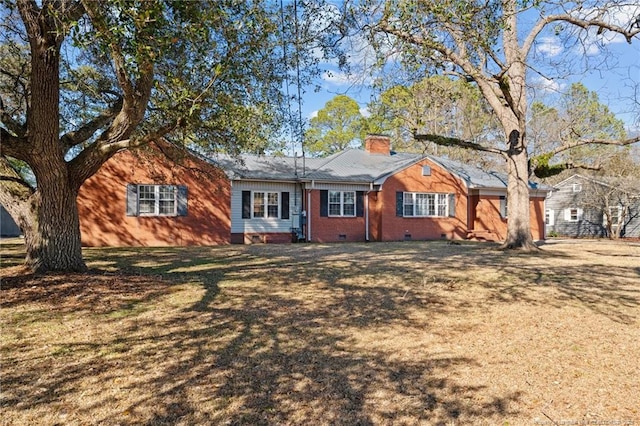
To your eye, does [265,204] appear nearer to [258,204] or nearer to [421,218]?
[258,204]

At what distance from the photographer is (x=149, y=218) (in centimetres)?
1705

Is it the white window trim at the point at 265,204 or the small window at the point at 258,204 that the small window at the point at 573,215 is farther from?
the small window at the point at 258,204

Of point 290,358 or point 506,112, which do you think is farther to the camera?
point 506,112

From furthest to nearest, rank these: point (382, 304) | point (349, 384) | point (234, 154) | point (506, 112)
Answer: point (506, 112)
point (234, 154)
point (382, 304)
point (349, 384)

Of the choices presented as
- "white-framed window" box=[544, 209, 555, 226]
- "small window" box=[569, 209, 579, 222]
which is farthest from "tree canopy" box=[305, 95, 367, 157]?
"small window" box=[569, 209, 579, 222]

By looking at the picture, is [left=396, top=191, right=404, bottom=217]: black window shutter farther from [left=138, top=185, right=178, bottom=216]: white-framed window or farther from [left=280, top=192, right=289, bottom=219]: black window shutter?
[left=138, top=185, right=178, bottom=216]: white-framed window

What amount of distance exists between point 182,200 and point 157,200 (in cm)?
98

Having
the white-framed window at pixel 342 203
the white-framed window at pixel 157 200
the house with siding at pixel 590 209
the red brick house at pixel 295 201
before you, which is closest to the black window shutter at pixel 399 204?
the red brick house at pixel 295 201

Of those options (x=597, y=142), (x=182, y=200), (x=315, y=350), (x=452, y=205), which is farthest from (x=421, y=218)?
(x=315, y=350)

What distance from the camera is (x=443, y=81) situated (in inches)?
596

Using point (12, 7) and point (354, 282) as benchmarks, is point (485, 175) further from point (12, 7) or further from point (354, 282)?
point (12, 7)

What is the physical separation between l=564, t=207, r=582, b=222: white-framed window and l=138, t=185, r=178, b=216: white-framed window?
89.3 feet

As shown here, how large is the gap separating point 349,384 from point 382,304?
2880 millimetres

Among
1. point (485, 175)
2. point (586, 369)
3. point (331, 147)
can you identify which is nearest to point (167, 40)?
point (586, 369)
